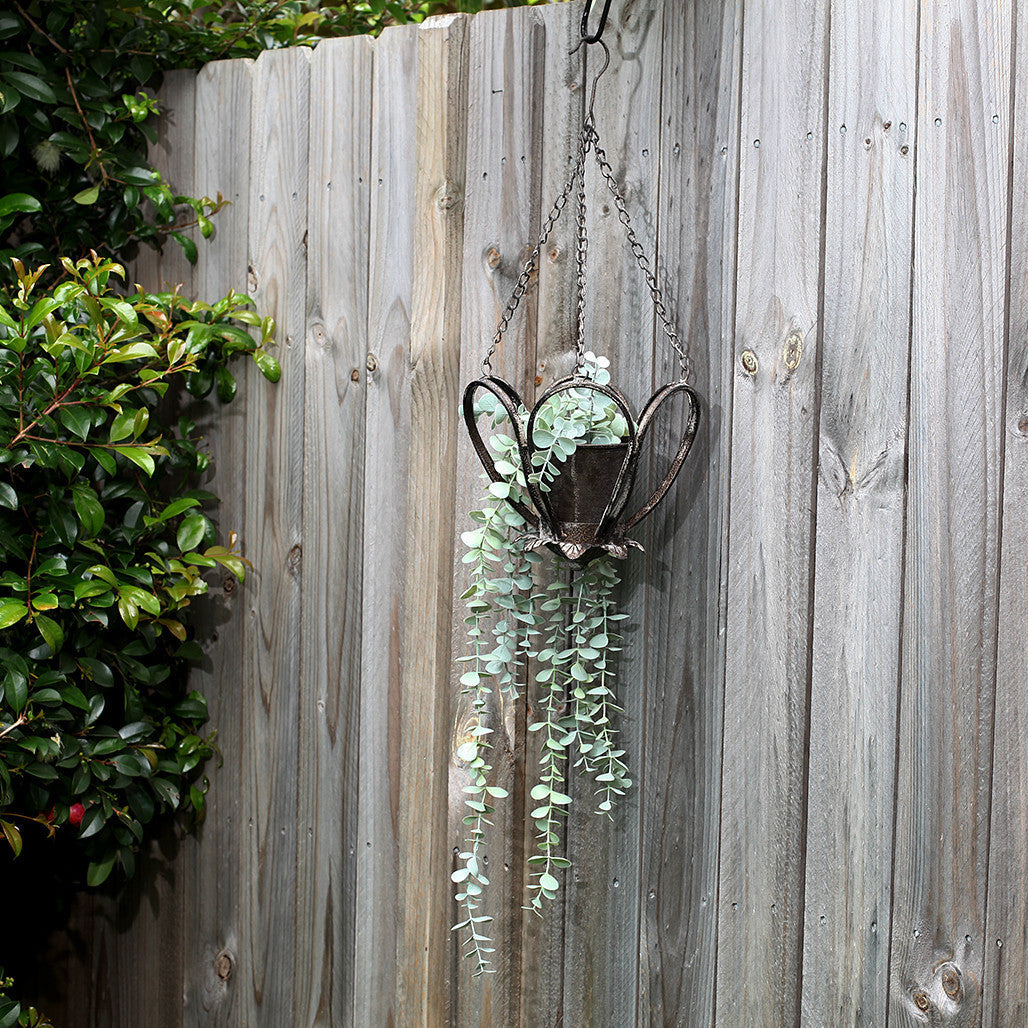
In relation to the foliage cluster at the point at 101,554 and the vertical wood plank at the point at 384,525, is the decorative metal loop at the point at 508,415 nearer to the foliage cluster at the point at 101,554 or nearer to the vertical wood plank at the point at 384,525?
the vertical wood plank at the point at 384,525

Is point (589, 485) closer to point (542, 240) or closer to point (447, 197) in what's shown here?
point (542, 240)

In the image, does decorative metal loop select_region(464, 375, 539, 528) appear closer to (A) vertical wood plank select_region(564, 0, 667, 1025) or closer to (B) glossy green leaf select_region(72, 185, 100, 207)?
(A) vertical wood plank select_region(564, 0, 667, 1025)

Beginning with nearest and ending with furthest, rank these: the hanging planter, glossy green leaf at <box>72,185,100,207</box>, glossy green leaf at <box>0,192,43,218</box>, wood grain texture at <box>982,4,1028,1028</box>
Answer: wood grain texture at <box>982,4,1028,1028</box> → the hanging planter → glossy green leaf at <box>0,192,43,218</box> → glossy green leaf at <box>72,185,100,207</box>

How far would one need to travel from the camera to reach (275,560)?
1.61 metres

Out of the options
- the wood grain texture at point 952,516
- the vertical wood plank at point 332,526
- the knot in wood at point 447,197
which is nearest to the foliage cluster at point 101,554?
the vertical wood plank at point 332,526

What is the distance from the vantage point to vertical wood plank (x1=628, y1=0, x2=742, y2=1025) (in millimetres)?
1287

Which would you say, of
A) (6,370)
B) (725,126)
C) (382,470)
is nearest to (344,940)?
(382,470)

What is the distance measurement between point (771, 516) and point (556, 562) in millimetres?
313

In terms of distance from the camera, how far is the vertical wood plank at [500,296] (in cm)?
141

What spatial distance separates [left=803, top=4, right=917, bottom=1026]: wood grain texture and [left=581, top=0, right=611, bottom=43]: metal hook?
1.01 feet

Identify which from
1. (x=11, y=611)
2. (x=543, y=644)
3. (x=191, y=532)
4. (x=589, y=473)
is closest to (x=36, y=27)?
(x=191, y=532)

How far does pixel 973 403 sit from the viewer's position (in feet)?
3.77

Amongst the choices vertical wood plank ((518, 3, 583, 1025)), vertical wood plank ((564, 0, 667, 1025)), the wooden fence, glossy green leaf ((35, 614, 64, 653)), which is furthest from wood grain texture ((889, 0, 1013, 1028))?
glossy green leaf ((35, 614, 64, 653))

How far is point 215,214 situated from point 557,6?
0.69m
